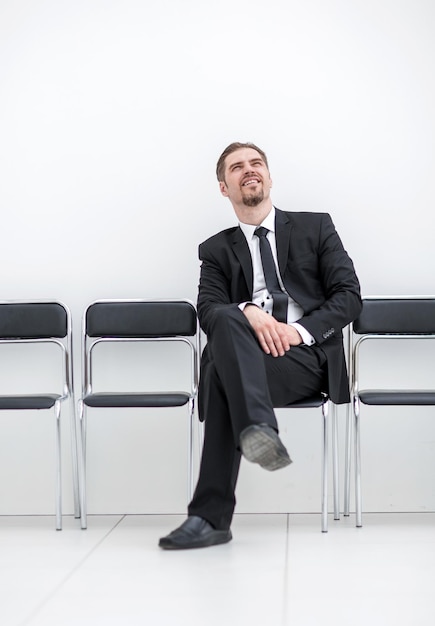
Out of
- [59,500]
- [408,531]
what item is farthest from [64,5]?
[408,531]

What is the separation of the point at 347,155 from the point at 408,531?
4.90 feet

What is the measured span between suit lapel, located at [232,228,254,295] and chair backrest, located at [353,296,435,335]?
18.8 inches

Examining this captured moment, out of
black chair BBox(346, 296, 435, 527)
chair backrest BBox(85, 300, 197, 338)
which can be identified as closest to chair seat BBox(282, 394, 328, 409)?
black chair BBox(346, 296, 435, 527)

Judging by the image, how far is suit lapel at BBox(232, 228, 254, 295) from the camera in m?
3.27

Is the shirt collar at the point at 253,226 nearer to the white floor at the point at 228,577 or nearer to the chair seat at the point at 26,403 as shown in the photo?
the chair seat at the point at 26,403

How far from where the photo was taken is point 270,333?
296cm

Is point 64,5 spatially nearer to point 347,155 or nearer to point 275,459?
point 347,155

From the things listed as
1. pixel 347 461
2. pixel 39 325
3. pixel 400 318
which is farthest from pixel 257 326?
pixel 39 325

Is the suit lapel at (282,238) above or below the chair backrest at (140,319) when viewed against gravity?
above

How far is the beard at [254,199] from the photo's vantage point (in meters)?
3.29

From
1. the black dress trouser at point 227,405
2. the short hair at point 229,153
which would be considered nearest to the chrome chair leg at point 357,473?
the black dress trouser at point 227,405

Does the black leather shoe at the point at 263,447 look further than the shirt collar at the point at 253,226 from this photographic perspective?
No

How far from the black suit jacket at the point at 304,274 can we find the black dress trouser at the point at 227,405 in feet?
1.08

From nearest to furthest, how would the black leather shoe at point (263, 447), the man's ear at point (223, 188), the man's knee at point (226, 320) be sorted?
the black leather shoe at point (263, 447), the man's knee at point (226, 320), the man's ear at point (223, 188)
